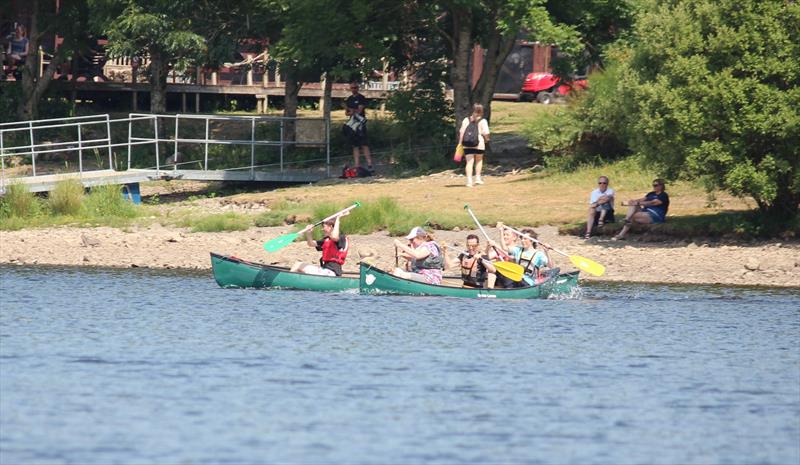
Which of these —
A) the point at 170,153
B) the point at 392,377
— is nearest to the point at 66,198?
the point at 170,153

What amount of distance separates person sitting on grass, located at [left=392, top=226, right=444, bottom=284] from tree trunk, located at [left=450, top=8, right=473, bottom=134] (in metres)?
11.1

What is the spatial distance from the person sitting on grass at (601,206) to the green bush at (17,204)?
35.4 ft

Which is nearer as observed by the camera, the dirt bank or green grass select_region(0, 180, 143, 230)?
the dirt bank

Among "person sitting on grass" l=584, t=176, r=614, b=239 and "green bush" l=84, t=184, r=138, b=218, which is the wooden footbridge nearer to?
"green bush" l=84, t=184, r=138, b=218

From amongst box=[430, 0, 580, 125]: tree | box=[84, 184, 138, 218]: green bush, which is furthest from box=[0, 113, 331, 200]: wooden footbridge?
box=[430, 0, 580, 125]: tree

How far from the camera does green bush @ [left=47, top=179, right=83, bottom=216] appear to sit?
3078 centimetres

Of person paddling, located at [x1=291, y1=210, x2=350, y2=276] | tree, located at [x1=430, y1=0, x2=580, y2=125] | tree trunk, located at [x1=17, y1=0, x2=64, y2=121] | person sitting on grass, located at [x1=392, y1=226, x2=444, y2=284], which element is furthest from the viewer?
A: tree trunk, located at [x1=17, y1=0, x2=64, y2=121]

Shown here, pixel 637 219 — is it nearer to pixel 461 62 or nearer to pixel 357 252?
pixel 357 252

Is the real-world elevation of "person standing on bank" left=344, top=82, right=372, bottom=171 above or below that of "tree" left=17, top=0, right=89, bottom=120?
below

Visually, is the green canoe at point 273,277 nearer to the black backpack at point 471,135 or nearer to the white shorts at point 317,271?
the white shorts at point 317,271

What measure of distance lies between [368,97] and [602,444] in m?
29.8

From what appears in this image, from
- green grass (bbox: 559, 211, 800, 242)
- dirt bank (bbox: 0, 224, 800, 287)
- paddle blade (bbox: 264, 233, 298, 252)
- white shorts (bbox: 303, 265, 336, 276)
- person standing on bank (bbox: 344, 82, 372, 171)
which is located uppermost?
person standing on bank (bbox: 344, 82, 372, 171)

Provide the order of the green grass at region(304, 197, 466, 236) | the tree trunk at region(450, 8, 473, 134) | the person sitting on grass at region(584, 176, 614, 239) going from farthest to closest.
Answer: the tree trunk at region(450, 8, 473, 134), the green grass at region(304, 197, 466, 236), the person sitting on grass at region(584, 176, 614, 239)

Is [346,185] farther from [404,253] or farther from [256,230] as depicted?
[404,253]
